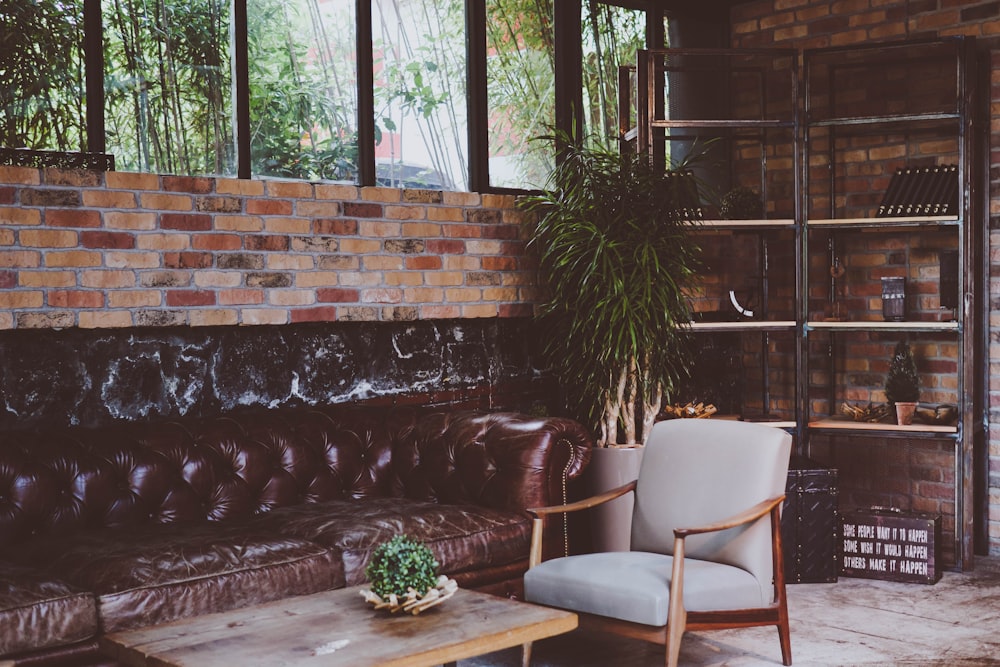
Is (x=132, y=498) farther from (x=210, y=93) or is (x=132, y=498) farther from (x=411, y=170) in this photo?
(x=411, y=170)

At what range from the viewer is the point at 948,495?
544 cm

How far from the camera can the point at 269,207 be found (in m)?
4.62

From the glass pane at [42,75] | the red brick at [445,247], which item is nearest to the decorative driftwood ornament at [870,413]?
the red brick at [445,247]

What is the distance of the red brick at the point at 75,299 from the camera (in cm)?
409

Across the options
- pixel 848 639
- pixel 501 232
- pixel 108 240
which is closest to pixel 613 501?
pixel 848 639

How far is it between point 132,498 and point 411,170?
2.05 m

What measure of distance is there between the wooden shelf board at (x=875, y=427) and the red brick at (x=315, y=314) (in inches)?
93.8

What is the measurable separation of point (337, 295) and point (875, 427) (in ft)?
8.60

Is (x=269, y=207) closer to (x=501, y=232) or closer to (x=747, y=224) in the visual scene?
(x=501, y=232)

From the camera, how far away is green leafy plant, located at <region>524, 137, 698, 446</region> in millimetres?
4762

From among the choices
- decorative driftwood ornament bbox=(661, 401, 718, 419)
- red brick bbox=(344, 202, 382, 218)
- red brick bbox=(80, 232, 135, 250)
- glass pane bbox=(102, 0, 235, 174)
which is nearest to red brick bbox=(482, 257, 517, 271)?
red brick bbox=(344, 202, 382, 218)

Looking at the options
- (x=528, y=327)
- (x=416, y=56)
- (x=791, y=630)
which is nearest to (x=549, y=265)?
(x=528, y=327)

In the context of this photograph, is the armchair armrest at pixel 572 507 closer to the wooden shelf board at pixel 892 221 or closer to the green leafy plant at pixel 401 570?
the green leafy plant at pixel 401 570

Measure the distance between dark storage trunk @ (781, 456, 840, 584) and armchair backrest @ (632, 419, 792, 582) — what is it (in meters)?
1.19
